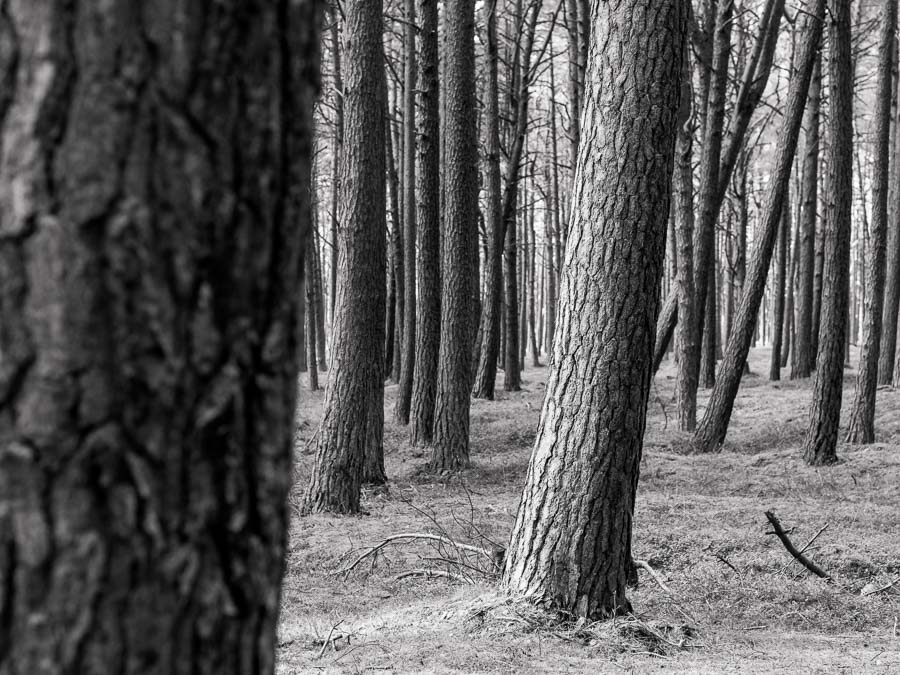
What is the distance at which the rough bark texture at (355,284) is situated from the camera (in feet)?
25.3

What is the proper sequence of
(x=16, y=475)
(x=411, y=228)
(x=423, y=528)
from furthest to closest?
(x=411, y=228) → (x=423, y=528) → (x=16, y=475)

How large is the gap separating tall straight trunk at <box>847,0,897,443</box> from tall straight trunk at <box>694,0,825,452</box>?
4.67ft

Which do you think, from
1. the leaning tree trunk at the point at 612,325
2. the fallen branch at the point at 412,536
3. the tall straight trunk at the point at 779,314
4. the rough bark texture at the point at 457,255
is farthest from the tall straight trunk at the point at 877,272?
the leaning tree trunk at the point at 612,325

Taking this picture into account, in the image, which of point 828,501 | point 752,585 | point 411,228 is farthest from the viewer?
point 411,228

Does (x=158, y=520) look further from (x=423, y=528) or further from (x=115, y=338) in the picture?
(x=423, y=528)

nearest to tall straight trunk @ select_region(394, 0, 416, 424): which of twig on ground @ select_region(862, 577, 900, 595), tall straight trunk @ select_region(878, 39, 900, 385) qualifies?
tall straight trunk @ select_region(878, 39, 900, 385)

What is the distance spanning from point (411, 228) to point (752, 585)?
962 cm

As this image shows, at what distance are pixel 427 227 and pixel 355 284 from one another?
2736 mm

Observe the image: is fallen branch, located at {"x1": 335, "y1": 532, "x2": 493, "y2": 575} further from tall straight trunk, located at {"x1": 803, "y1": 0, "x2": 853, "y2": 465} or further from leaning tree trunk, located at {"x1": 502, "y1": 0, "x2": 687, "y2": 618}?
tall straight trunk, located at {"x1": 803, "y1": 0, "x2": 853, "y2": 465}

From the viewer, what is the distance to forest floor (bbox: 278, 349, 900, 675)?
402 cm

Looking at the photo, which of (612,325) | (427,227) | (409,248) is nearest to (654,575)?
(612,325)

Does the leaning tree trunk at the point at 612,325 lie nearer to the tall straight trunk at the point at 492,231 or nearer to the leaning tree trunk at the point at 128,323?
the leaning tree trunk at the point at 128,323

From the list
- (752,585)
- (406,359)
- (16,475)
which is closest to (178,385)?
(16,475)

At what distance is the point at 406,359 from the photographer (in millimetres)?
13117
